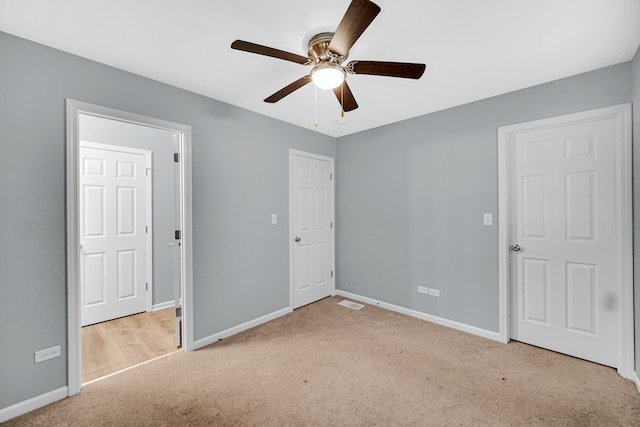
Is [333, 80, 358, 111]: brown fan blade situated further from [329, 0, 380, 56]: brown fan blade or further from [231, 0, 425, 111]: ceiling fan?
[329, 0, 380, 56]: brown fan blade

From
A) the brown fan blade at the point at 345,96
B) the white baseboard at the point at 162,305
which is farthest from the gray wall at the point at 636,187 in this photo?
the white baseboard at the point at 162,305

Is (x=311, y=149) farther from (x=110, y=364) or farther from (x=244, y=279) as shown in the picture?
(x=110, y=364)

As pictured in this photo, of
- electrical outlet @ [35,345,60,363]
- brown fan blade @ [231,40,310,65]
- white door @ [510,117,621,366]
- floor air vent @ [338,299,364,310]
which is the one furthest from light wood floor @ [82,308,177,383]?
white door @ [510,117,621,366]

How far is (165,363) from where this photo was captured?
2359 millimetres

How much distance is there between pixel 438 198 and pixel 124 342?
3614 mm

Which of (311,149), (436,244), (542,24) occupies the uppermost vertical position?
(542,24)

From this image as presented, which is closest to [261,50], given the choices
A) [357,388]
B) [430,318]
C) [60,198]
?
[60,198]

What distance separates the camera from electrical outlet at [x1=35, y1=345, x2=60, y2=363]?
1830mm

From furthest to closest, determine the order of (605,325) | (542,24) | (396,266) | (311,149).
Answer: (311,149) < (396,266) < (605,325) < (542,24)

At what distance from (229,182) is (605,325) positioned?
11.6 ft

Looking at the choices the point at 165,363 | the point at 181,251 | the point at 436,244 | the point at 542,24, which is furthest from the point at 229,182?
the point at 542,24

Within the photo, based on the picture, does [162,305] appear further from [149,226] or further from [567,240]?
[567,240]

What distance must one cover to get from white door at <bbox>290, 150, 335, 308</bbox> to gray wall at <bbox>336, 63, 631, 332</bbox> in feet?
0.72

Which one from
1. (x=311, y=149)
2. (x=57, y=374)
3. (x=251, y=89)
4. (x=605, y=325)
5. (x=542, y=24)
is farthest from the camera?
(x=311, y=149)
